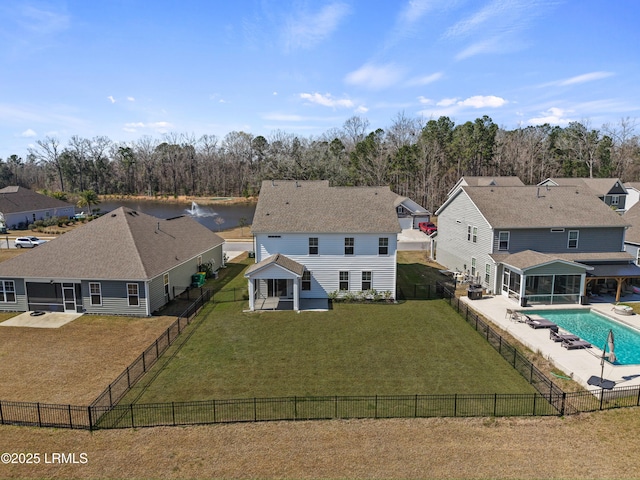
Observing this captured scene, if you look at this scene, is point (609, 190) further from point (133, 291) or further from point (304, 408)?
point (133, 291)

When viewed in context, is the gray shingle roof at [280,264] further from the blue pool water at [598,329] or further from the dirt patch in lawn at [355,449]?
the blue pool water at [598,329]

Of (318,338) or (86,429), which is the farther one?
(318,338)

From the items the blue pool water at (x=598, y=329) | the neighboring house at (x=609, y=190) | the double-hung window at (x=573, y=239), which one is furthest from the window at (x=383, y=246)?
the neighboring house at (x=609, y=190)

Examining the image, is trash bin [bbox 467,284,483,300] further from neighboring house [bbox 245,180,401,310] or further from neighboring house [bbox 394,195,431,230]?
neighboring house [bbox 394,195,431,230]

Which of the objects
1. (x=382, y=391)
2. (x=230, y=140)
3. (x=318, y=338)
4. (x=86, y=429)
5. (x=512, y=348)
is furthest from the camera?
(x=230, y=140)

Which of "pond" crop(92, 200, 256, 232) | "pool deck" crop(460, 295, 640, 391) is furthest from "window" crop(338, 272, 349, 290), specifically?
"pond" crop(92, 200, 256, 232)

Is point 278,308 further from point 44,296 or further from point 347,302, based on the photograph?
point 44,296

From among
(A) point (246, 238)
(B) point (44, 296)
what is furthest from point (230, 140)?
(B) point (44, 296)
